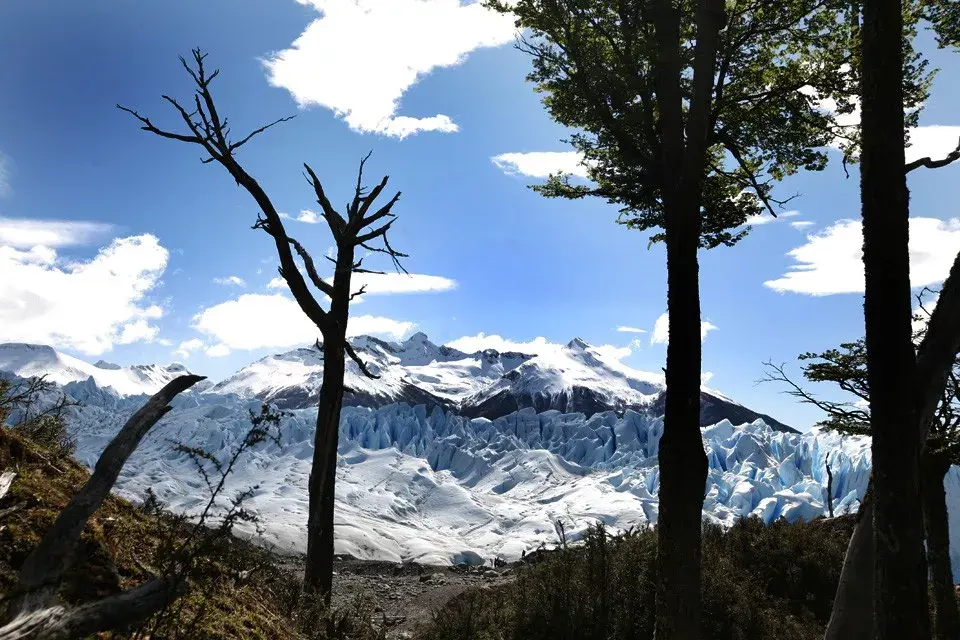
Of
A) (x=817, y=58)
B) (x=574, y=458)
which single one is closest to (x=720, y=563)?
(x=817, y=58)

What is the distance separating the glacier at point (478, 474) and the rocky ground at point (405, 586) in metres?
23.2

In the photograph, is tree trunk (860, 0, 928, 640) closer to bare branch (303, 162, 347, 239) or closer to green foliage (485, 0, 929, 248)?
green foliage (485, 0, 929, 248)

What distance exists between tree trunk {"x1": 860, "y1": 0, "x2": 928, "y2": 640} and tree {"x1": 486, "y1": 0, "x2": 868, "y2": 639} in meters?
1.66

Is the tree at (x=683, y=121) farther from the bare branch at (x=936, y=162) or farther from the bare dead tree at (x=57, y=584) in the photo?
the bare dead tree at (x=57, y=584)

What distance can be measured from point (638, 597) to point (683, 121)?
18.3 ft

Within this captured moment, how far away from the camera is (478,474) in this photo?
87312mm

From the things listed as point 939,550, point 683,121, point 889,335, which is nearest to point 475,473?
point 939,550

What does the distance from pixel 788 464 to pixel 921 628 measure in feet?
208

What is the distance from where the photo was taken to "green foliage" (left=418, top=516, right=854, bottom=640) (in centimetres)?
733

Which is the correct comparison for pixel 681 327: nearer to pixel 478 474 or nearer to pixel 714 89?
pixel 714 89

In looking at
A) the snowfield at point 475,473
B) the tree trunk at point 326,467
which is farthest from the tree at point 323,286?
the snowfield at point 475,473

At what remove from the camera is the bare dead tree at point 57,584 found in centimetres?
258

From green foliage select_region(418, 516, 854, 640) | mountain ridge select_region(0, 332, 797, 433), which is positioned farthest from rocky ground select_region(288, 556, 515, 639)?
mountain ridge select_region(0, 332, 797, 433)

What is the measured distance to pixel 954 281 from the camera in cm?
443
